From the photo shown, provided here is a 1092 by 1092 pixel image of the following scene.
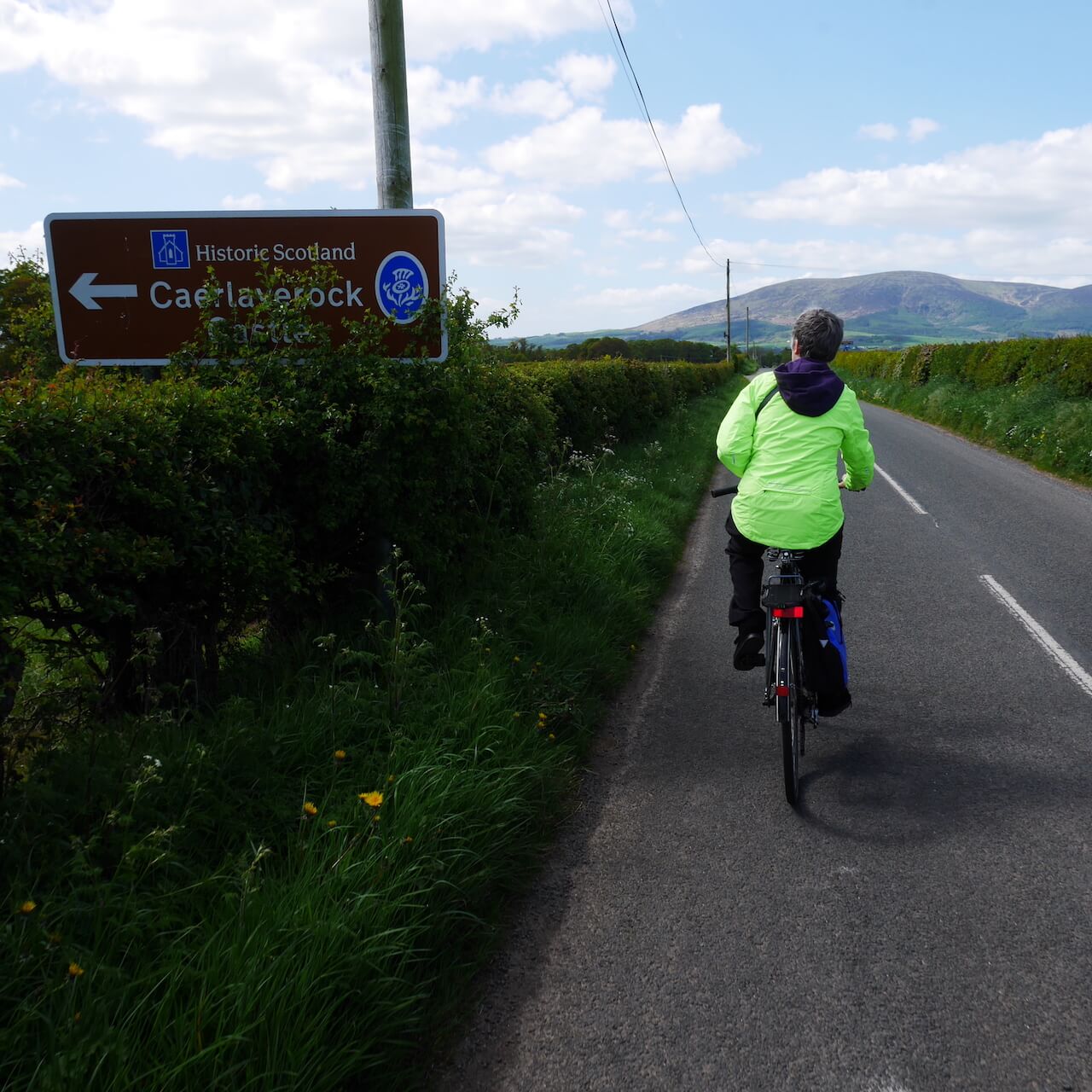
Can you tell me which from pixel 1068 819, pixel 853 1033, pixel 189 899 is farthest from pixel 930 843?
pixel 189 899

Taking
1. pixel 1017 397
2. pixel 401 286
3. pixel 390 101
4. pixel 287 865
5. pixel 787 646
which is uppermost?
pixel 390 101

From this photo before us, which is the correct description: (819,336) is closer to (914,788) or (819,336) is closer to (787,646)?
(787,646)

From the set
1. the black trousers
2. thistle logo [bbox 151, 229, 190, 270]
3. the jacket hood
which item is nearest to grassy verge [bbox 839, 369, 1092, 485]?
the black trousers

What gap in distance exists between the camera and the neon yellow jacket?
169 inches

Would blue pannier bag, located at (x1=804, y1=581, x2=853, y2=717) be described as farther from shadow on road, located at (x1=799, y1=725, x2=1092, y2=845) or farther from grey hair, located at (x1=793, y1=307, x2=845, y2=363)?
grey hair, located at (x1=793, y1=307, x2=845, y2=363)

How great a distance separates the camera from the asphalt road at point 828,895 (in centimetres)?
248

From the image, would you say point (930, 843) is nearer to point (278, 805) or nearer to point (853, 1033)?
point (853, 1033)

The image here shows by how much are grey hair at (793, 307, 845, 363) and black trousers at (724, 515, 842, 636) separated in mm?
880

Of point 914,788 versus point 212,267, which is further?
point 212,267

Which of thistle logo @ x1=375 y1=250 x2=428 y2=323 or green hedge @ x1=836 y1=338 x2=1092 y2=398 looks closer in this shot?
thistle logo @ x1=375 y1=250 x2=428 y2=323

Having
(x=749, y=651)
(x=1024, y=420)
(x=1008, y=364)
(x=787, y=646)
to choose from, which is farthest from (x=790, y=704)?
(x=1008, y=364)

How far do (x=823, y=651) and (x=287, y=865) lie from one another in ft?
8.89

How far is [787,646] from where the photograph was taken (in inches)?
165

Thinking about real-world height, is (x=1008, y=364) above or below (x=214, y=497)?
above
